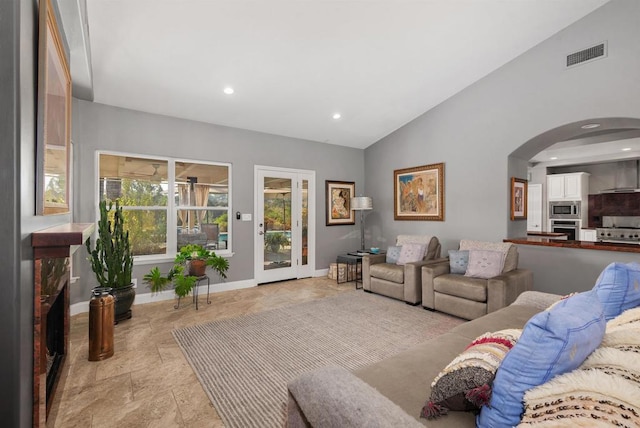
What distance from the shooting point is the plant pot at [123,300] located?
11.1 feet

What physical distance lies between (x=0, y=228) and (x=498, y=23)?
14.3 feet

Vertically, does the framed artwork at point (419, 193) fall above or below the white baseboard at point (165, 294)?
above

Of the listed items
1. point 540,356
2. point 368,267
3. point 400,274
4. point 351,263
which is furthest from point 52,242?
point 351,263

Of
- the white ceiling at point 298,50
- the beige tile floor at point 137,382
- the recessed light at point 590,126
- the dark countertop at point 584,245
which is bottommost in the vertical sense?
the beige tile floor at point 137,382

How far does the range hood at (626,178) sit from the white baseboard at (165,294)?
7.44 meters

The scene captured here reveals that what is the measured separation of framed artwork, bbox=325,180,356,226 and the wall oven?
4779mm

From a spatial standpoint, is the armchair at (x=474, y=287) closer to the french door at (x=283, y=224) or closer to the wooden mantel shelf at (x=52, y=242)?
the french door at (x=283, y=224)

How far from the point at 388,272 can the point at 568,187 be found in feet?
17.6

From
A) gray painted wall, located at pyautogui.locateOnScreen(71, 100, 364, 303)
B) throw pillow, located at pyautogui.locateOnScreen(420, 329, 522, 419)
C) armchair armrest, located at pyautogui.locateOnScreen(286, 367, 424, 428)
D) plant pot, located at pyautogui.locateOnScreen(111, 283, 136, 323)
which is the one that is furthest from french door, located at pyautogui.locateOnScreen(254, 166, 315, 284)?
throw pillow, located at pyautogui.locateOnScreen(420, 329, 522, 419)

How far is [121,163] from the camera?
4062mm

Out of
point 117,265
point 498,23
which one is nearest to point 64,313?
point 117,265

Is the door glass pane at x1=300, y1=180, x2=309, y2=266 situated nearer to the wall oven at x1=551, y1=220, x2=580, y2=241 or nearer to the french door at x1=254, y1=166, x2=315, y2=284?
the french door at x1=254, y1=166, x2=315, y2=284

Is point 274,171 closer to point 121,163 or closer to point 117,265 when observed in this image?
point 121,163

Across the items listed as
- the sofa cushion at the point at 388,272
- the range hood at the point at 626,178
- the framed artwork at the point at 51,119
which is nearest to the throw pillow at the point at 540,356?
the framed artwork at the point at 51,119
